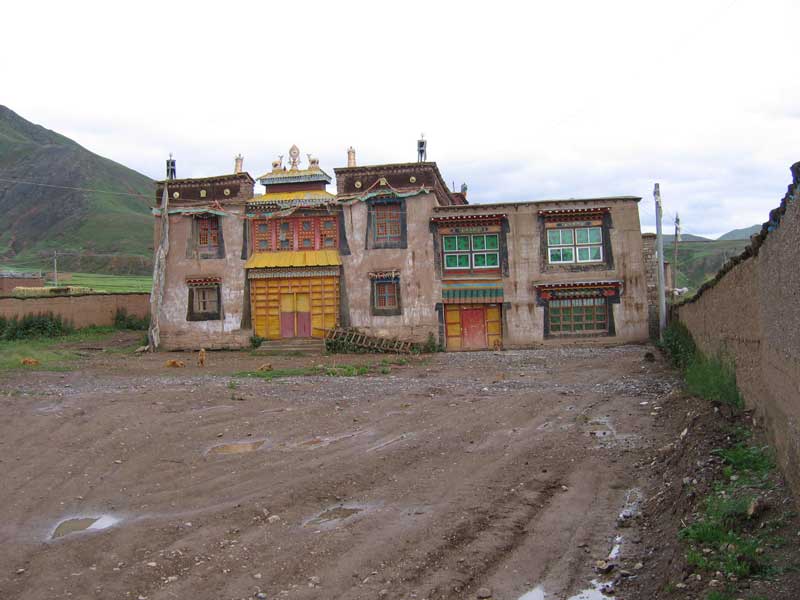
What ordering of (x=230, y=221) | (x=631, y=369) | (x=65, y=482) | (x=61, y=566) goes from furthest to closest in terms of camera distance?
1. (x=230, y=221)
2. (x=631, y=369)
3. (x=65, y=482)
4. (x=61, y=566)

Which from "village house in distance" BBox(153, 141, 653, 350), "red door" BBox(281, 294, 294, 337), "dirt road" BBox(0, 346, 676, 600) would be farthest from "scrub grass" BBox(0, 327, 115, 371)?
"red door" BBox(281, 294, 294, 337)

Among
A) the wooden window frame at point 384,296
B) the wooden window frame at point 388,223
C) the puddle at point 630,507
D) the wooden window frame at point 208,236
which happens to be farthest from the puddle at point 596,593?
the wooden window frame at point 208,236

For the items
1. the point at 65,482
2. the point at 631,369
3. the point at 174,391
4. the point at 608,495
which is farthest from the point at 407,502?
the point at 631,369

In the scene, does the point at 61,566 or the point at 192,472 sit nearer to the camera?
the point at 61,566

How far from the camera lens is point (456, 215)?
91.1 feet

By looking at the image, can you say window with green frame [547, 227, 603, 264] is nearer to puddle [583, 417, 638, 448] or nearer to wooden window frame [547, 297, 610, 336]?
wooden window frame [547, 297, 610, 336]

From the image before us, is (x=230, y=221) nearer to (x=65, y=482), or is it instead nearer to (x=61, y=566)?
(x=65, y=482)

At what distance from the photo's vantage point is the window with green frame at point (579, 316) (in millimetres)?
27406

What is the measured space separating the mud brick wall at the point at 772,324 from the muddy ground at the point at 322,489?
1.56 m

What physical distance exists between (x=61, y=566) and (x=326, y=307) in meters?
22.5

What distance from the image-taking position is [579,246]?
2744 centimetres

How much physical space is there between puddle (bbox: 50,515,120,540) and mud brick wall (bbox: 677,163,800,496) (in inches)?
255

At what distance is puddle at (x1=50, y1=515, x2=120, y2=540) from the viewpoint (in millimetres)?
6898

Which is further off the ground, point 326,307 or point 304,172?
point 304,172
